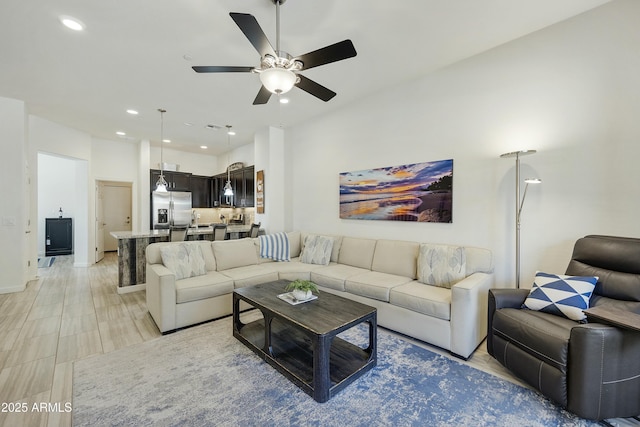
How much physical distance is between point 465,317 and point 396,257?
4.09ft

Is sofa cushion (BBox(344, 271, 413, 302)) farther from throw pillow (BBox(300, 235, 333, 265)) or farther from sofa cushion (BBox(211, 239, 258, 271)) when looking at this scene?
sofa cushion (BBox(211, 239, 258, 271))

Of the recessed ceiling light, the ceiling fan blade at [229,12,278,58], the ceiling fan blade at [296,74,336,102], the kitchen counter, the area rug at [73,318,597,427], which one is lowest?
the area rug at [73,318,597,427]

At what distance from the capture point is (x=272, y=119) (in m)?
5.22

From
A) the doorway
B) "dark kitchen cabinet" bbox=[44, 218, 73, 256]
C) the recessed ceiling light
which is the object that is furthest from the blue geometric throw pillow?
"dark kitchen cabinet" bbox=[44, 218, 73, 256]

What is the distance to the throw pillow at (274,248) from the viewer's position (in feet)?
14.6

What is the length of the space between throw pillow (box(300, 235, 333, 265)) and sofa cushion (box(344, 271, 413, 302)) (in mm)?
830

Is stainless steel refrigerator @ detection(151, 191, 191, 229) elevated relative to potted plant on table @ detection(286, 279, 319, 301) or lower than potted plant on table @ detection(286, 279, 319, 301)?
elevated

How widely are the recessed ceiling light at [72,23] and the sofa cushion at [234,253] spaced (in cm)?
274

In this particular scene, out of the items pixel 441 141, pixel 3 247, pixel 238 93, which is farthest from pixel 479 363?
pixel 3 247

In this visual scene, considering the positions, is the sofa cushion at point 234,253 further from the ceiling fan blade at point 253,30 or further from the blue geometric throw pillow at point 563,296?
the blue geometric throw pillow at point 563,296

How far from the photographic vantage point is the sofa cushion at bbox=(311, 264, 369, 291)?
350cm

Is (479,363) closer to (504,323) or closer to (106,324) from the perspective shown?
(504,323)

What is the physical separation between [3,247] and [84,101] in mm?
2679

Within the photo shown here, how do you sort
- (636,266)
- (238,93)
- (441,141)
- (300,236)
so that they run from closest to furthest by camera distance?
(636,266) → (441,141) → (238,93) → (300,236)
